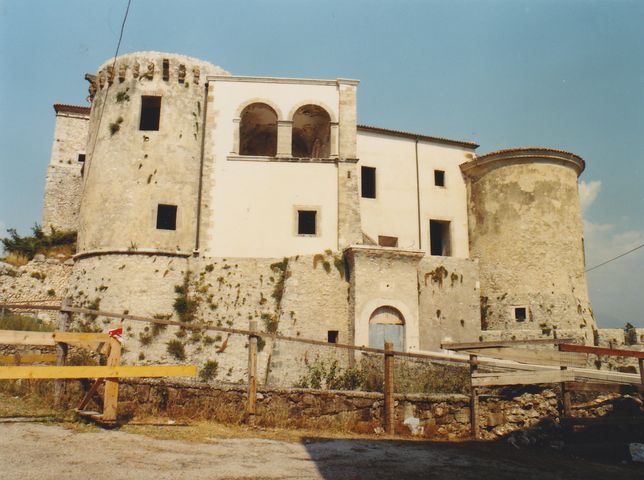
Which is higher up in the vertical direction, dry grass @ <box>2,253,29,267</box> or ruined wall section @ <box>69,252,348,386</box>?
dry grass @ <box>2,253,29,267</box>

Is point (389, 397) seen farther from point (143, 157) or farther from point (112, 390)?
point (143, 157)

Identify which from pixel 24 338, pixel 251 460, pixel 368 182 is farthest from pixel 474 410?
pixel 368 182

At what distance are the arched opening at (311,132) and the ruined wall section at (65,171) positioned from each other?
14.1 metres

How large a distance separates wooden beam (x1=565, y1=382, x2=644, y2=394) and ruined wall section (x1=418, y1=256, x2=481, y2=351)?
11.7 m

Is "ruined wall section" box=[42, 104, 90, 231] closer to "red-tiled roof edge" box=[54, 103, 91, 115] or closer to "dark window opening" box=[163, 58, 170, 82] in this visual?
"red-tiled roof edge" box=[54, 103, 91, 115]

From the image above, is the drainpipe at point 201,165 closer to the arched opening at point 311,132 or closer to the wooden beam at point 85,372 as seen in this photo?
the arched opening at point 311,132

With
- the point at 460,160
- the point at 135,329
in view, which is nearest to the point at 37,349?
the point at 135,329

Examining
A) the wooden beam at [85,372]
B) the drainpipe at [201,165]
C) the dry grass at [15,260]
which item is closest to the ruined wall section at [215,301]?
the drainpipe at [201,165]

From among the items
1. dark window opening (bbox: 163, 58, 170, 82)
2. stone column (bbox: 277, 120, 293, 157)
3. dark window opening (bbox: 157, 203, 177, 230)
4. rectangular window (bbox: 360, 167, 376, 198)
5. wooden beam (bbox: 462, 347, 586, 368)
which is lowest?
wooden beam (bbox: 462, 347, 586, 368)

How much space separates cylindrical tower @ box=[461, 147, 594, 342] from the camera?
2395cm

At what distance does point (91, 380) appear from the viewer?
10.8 metres

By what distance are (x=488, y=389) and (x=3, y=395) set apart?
404 inches

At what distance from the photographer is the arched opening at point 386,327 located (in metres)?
20.3

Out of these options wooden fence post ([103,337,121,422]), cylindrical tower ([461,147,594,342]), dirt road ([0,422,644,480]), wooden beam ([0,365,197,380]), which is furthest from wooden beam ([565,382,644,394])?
cylindrical tower ([461,147,594,342])
